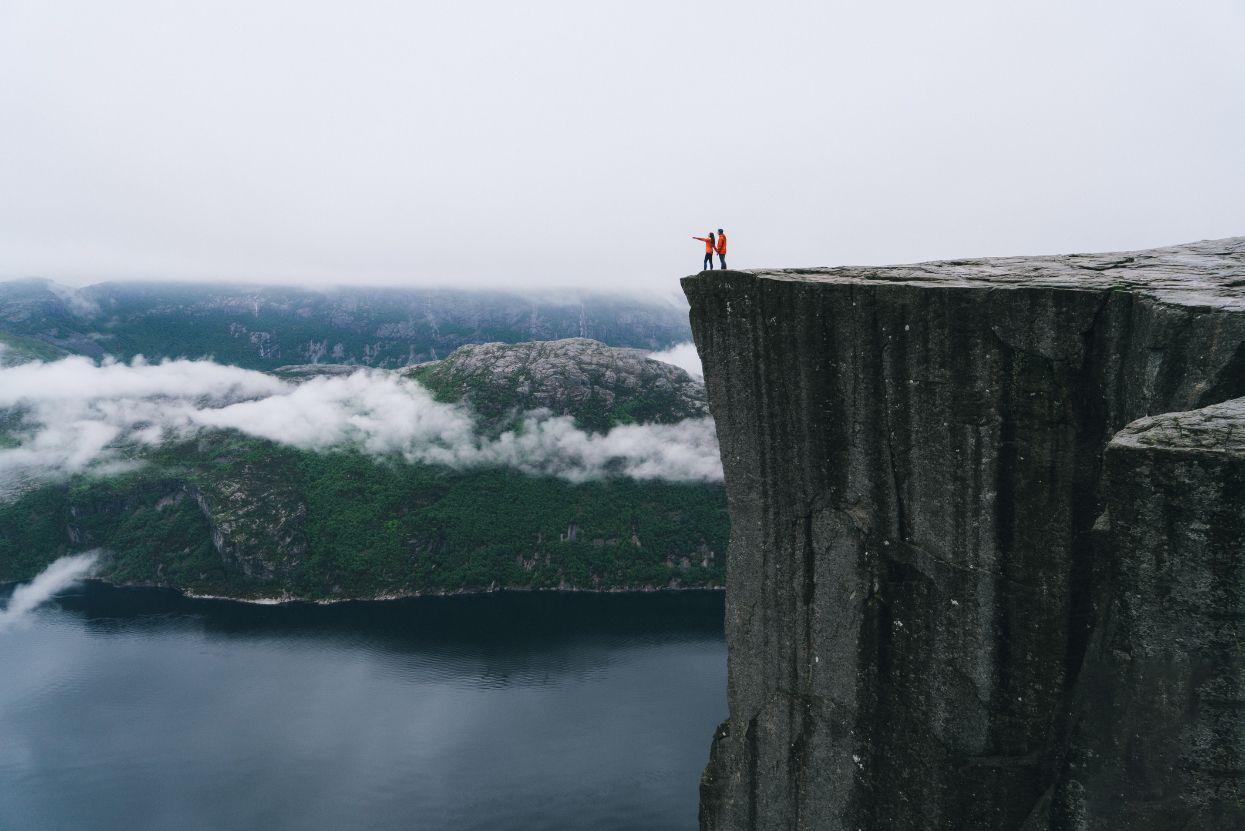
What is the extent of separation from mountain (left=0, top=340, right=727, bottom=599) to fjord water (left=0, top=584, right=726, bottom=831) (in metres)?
14.2

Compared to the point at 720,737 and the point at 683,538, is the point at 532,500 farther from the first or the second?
the point at 720,737

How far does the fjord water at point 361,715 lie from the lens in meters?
78.1

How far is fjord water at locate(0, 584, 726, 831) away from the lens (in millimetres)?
78125

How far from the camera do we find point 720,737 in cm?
1577

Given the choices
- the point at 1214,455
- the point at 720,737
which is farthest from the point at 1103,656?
the point at 720,737

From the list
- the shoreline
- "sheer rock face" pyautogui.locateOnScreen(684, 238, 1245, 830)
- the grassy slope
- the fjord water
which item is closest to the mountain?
the grassy slope

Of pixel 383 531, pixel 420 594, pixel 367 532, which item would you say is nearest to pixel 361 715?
pixel 420 594

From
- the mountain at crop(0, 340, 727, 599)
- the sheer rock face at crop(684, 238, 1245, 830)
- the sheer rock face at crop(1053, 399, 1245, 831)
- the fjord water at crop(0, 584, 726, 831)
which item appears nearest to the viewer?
the sheer rock face at crop(1053, 399, 1245, 831)

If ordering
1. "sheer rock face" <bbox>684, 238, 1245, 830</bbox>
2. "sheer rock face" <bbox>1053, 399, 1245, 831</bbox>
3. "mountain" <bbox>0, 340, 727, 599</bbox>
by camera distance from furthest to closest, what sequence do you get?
"mountain" <bbox>0, 340, 727, 599</bbox>, "sheer rock face" <bbox>684, 238, 1245, 830</bbox>, "sheer rock face" <bbox>1053, 399, 1245, 831</bbox>

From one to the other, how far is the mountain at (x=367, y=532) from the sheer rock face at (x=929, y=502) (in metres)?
158

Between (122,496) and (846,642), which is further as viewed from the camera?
(122,496)

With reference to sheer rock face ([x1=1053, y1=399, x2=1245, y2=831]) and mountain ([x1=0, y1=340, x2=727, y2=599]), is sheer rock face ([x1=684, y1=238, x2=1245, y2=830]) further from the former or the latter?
mountain ([x1=0, y1=340, x2=727, y2=599])

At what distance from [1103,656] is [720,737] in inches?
380

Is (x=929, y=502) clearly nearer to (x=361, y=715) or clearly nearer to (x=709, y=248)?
(x=709, y=248)
